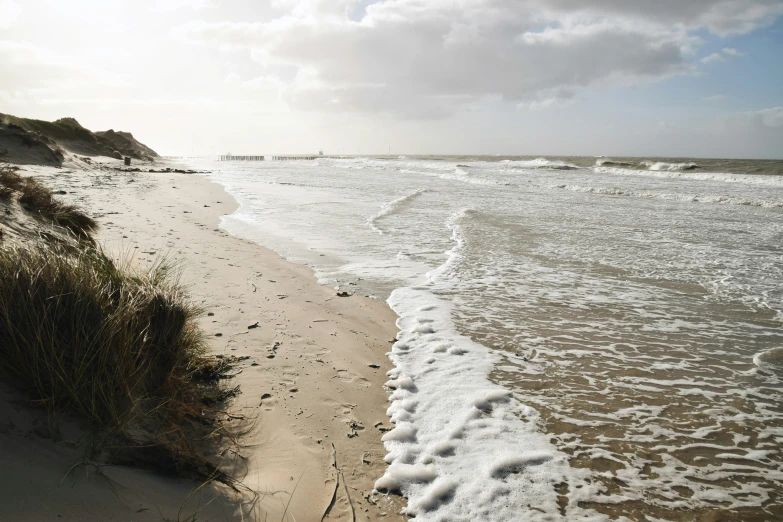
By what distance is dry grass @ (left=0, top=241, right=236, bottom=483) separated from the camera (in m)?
2.21

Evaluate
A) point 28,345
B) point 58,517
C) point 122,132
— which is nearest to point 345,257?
point 28,345

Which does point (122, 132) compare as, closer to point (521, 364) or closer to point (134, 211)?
point (134, 211)

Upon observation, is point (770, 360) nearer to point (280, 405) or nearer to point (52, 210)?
point (280, 405)

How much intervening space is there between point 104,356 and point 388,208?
13.1 metres

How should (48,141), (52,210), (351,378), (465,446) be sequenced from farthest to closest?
(48,141) < (52,210) < (351,378) < (465,446)

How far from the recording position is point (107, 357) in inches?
93.4

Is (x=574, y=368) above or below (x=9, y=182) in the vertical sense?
below

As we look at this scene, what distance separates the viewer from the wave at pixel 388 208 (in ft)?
39.1

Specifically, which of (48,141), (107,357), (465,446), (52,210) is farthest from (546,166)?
(107,357)

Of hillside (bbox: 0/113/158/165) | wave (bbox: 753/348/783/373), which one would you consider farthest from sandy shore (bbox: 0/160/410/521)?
hillside (bbox: 0/113/158/165)

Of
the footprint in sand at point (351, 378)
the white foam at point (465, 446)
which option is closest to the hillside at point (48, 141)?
the footprint in sand at point (351, 378)

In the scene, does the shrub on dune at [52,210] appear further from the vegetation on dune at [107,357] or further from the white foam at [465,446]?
the white foam at [465,446]

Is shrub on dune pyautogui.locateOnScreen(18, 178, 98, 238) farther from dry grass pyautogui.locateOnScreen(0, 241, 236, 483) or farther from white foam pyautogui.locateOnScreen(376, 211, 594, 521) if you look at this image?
white foam pyautogui.locateOnScreen(376, 211, 594, 521)

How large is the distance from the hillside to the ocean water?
55.2ft
